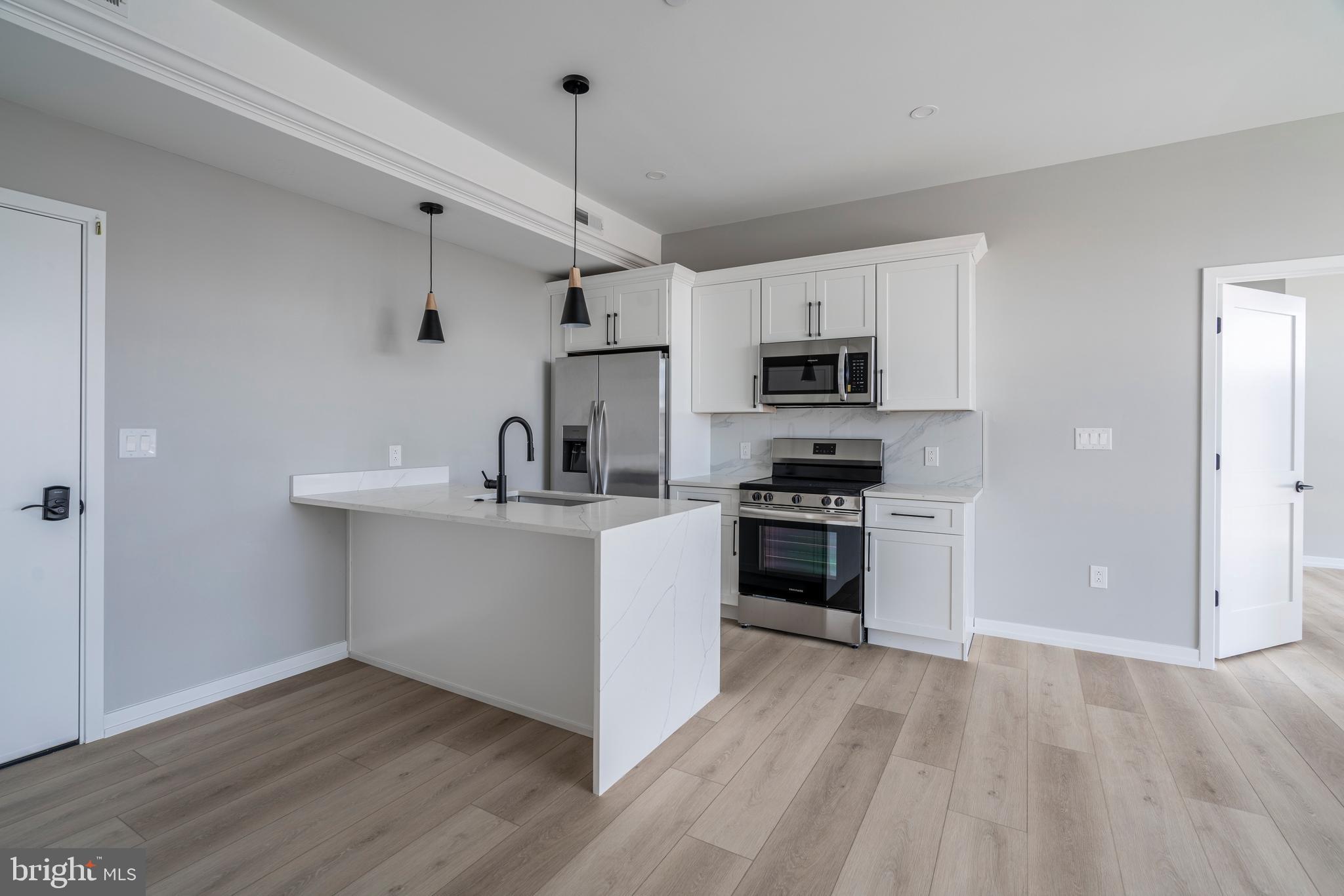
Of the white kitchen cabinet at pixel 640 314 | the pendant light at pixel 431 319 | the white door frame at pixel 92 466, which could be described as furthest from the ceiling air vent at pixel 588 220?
the white door frame at pixel 92 466

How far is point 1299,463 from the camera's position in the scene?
3369 millimetres

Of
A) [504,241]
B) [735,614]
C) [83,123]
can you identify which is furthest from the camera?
[735,614]

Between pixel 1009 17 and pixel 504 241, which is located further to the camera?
pixel 504 241

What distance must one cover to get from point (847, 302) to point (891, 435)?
2.96ft

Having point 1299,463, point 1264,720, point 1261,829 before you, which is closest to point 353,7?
point 1261,829

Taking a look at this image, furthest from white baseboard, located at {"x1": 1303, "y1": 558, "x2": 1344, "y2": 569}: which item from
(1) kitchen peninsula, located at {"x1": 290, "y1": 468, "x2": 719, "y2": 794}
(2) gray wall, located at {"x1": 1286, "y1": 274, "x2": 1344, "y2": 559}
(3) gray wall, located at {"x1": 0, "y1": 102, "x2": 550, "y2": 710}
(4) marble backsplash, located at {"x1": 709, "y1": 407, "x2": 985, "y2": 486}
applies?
(3) gray wall, located at {"x1": 0, "y1": 102, "x2": 550, "y2": 710}

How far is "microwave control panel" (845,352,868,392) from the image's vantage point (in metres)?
3.64

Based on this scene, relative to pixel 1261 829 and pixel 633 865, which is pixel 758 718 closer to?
pixel 633 865

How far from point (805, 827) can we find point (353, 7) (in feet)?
10.4

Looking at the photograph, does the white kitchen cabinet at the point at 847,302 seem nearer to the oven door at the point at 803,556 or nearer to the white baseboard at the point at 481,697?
the oven door at the point at 803,556

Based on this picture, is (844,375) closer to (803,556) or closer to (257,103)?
(803,556)

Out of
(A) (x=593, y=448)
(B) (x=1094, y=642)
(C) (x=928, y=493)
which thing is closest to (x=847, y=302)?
(C) (x=928, y=493)

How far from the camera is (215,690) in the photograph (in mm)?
2717

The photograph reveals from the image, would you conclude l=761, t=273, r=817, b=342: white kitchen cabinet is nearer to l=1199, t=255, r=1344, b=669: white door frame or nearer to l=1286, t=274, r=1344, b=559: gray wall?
l=1199, t=255, r=1344, b=669: white door frame
